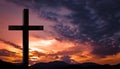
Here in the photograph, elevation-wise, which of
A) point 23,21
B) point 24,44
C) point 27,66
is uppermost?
point 23,21

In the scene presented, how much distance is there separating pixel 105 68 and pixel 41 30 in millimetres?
27657

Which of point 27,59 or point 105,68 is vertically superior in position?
point 105,68

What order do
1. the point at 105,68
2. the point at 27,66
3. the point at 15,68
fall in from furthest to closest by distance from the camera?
1. the point at 15,68
2. the point at 105,68
3. the point at 27,66

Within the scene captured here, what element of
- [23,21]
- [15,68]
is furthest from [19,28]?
[15,68]

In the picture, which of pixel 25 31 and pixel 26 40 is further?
pixel 25 31

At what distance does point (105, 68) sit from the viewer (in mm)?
50719

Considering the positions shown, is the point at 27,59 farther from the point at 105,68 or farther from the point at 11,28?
the point at 105,68

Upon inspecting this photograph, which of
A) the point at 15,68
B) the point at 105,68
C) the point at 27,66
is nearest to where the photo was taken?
the point at 27,66

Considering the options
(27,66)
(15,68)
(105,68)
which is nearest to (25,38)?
(27,66)

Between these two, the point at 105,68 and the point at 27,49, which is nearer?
the point at 27,49

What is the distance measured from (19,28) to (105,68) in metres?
28.3

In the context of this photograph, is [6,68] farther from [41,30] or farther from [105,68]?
[41,30]

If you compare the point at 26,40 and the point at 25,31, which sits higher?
the point at 25,31

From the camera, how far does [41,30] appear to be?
81.5ft
